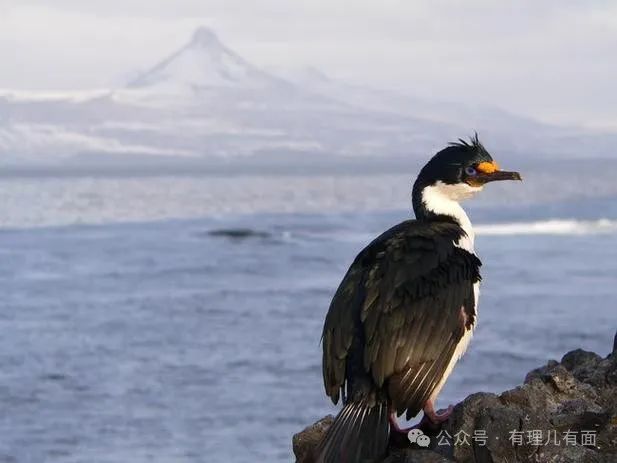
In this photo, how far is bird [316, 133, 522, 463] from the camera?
6008 mm

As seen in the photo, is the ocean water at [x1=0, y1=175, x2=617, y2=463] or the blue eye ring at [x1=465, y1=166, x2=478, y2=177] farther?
the ocean water at [x1=0, y1=175, x2=617, y2=463]

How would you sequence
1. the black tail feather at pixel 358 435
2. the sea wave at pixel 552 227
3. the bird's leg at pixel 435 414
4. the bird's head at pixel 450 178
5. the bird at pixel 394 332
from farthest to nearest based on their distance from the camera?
the sea wave at pixel 552 227, the bird's head at pixel 450 178, the bird's leg at pixel 435 414, the bird at pixel 394 332, the black tail feather at pixel 358 435

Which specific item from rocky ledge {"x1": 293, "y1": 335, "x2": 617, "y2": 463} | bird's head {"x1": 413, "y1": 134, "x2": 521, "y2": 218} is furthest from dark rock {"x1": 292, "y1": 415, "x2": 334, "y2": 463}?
bird's head {"x1": 413, "y1": 134, "x2": 521, "y2": 218}

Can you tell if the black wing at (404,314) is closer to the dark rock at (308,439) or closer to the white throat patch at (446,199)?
the dark rock at (308,439)

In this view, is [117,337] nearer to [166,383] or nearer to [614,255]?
[166,383]

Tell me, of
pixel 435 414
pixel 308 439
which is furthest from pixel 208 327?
pixel 435 414

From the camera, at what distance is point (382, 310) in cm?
614

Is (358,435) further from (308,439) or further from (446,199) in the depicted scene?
(446,199)

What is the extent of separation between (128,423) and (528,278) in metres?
11.7

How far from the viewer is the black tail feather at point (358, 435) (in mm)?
5852

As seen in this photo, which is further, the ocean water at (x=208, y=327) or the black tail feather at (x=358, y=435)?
the ocean water at (x=208, y=327)

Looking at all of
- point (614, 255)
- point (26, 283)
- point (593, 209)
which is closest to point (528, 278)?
point (614, 255)

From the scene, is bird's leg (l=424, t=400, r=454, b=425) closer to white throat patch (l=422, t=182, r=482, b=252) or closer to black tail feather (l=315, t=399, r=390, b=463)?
black tail feather (l=315, t=399, r=390, b=463)

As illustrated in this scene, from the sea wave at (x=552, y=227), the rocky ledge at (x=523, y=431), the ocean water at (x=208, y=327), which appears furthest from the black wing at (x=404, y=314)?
the sea wave at (x=552, y=227)
